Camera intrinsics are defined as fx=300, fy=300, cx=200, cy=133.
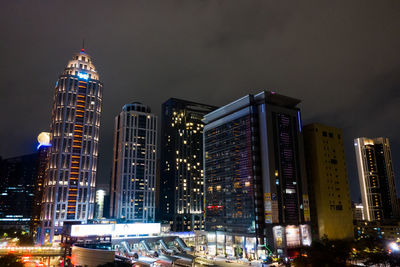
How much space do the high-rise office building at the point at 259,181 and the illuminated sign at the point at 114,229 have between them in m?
26.3

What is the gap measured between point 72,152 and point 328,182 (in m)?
117

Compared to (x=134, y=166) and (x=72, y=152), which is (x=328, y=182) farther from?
(x=72, y=152)

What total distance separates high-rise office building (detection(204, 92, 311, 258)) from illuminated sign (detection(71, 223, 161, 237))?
86.2 feet

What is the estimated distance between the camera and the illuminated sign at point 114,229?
10438 cm

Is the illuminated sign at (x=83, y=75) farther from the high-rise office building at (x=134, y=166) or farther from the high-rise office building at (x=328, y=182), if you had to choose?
the high-rise office building at (x=328, y=182)

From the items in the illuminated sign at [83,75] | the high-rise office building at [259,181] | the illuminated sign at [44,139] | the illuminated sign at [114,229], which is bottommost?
the illuminated sign at [114,229]

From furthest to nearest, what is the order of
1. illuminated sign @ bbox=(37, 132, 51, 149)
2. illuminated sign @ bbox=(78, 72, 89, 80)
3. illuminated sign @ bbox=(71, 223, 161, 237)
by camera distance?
illuminated sign @ bbox=(37, 132, 51, 149)
illuminated sign @ bbox=(78, 72, 89, 80)
illuminated sign @ bbox=(71, 223, 161, 237)

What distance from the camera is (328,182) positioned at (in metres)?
125

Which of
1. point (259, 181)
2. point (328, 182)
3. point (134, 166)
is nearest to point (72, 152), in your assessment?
point (134, 166)

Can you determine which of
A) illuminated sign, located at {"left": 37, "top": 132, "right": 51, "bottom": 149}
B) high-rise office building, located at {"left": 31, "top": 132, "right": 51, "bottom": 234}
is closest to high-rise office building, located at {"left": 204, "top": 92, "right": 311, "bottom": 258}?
high-rise office building, located at {"left": 31, "top": 132, "right": 51, "bottom": 234}

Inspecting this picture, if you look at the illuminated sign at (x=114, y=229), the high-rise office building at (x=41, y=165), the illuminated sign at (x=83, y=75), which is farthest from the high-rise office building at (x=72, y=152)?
the illuminated sign at (x=114, y=229)

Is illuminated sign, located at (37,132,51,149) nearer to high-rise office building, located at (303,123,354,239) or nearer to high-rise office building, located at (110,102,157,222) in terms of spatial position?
high-rise office building, located at (110,102,157,222)

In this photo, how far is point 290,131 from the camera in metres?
120

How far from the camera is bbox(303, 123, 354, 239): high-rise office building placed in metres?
120
